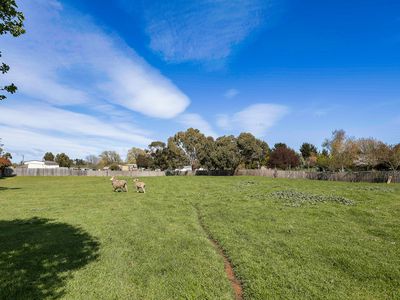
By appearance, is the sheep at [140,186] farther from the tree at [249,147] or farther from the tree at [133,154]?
the tree at [133,154]

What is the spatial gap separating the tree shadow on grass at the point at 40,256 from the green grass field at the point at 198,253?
0.11 ft

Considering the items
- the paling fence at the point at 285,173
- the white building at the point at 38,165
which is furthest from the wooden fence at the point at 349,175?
the white building at the point at 38,165

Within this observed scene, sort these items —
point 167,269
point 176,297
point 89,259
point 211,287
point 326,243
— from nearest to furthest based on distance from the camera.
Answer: point 176,297 → point 211,287 → point 167,269 → point 89,259 → point 326,243

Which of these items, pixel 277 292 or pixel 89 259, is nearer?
pixel 277 292

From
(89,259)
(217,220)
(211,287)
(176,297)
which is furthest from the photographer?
(217,220)

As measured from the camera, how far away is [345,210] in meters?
17.3

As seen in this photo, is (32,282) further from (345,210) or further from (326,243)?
(345,210)

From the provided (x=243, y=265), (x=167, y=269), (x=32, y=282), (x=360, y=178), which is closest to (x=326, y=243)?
(x=243, y=265)

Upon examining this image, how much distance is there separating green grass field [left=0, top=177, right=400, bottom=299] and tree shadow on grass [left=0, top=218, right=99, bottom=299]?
33 mm

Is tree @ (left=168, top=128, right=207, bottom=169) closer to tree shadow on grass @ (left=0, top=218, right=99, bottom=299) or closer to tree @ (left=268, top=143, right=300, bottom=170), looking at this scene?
tree @ (left=268, top=143, right=300, bottom=170)

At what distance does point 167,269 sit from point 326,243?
6.74 meters

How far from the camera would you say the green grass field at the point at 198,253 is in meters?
7.64

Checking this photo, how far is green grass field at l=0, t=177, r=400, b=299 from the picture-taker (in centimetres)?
764

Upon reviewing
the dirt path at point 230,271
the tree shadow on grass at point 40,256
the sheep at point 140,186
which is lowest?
the dirt path at point 230,271
